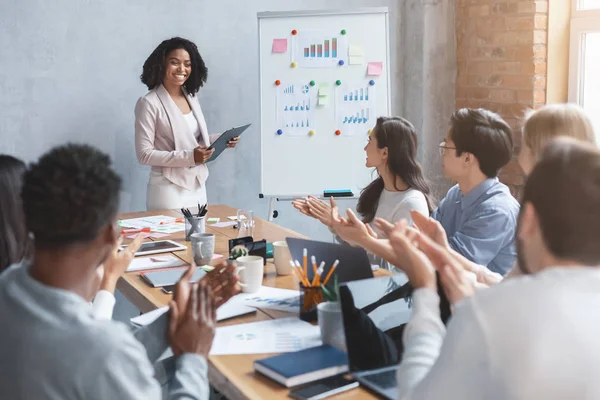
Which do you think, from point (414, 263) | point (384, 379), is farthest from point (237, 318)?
point (414, 263)

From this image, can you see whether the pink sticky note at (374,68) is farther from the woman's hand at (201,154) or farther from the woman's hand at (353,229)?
the woman's hand at (353,229)

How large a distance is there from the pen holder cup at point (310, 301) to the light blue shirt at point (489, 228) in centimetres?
84

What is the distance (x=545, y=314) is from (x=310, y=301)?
941 mm

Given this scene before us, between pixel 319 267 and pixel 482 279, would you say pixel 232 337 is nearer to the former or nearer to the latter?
pixel 319 267

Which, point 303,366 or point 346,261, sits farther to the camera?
point 346,261

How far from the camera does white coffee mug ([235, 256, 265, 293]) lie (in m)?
2.13

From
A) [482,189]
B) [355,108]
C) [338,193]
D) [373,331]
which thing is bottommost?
[338,193]

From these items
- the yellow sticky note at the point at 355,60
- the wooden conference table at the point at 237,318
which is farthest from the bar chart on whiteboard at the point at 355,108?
the wooden conference table at the point at 237,318

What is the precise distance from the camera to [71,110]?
4.20 metres

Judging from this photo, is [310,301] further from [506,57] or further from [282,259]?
[506,57]

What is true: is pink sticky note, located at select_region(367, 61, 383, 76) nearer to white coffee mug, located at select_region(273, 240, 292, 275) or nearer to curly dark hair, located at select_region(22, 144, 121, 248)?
white coffee mug, located at select_region(273, 240, 292, 275)

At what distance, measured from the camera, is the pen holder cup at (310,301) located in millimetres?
1862

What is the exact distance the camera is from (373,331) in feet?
4.97


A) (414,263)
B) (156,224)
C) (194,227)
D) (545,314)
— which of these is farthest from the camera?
(156,224)
